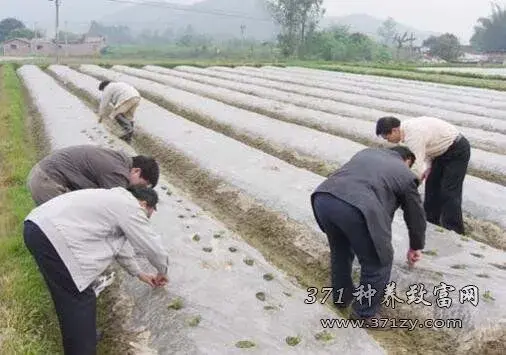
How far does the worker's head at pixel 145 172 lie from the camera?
16.8ft

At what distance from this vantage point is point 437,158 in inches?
303

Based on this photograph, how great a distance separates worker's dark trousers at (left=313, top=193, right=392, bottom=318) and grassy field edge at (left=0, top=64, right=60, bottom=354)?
8.94ft

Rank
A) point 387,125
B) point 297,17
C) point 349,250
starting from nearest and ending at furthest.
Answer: point 349,250, point 387,125, point 297,17

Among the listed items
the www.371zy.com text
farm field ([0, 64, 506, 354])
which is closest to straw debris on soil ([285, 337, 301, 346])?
farm field ([0, 64, 506, 354])

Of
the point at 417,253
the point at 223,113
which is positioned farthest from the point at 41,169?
the point at 223,113

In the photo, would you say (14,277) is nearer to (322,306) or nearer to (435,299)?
(322,306)

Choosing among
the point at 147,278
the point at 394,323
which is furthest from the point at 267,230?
the point at 147,278

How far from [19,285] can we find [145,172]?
2.11 metres

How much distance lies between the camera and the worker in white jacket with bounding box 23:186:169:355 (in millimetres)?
4363

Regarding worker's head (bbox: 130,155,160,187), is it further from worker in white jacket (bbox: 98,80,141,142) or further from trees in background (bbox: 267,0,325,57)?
trees in background (bbox: 267,0,325,57)

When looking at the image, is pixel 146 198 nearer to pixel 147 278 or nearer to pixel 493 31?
pixel 147 278

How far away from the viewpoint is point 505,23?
88688mm

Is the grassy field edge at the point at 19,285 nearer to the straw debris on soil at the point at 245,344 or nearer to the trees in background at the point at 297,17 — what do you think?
the straw debris on soil at the point at 245,344

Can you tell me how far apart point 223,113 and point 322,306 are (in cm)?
1137
